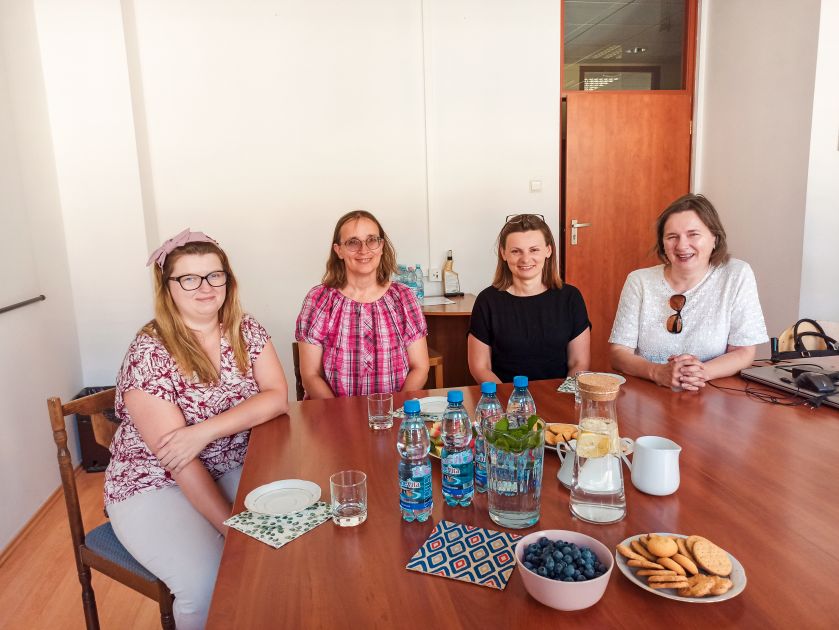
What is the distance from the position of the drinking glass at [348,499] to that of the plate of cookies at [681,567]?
43 centimetres

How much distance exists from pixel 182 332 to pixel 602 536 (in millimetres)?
1184

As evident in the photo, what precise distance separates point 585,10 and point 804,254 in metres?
→ 2.18

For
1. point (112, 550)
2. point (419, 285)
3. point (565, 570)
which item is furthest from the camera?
point (419, 285)

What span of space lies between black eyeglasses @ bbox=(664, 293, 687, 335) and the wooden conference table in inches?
20.7

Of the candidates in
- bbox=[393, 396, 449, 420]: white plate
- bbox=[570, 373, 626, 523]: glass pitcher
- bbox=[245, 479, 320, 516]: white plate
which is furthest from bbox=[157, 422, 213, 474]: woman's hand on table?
bbox=[570, 373, 626, 523]: glass pitcher

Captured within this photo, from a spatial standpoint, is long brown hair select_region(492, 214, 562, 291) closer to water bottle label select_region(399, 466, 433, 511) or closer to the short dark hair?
the short dark hair

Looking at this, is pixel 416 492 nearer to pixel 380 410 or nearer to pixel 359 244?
pixel 380 410

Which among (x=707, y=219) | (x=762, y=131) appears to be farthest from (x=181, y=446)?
(x=762, y=131)

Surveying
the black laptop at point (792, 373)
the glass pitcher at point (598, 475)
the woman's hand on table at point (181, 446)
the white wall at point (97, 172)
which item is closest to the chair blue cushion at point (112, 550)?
the woman's hand on table at point (181, 446)

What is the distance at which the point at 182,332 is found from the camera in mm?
1628

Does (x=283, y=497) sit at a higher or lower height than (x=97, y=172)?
lower

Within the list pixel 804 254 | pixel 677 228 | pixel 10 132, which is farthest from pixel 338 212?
pixel 804 254

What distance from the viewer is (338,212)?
3896 mm

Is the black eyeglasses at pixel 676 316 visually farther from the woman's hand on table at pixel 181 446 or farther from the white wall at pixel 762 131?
the white wall at pixel 762 131
